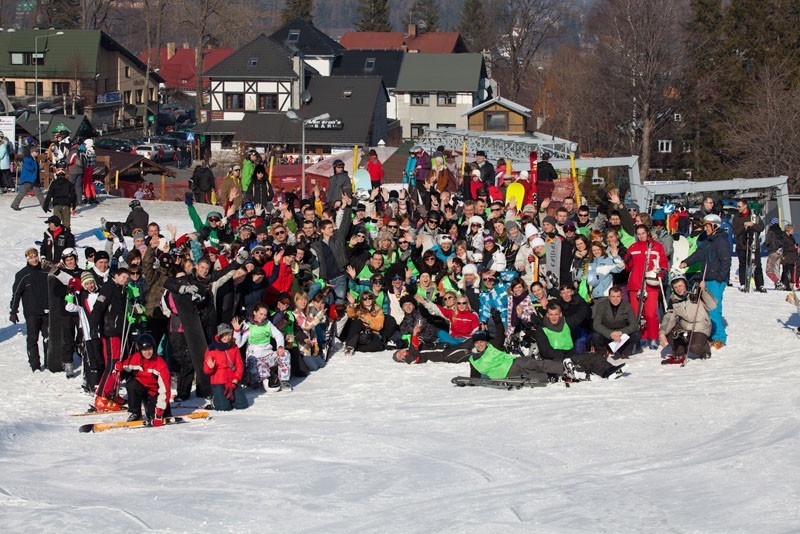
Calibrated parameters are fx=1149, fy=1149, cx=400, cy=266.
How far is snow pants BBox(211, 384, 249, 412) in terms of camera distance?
12.4 m

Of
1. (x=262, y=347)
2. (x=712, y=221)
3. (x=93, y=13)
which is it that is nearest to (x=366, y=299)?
(x=262, y=347)

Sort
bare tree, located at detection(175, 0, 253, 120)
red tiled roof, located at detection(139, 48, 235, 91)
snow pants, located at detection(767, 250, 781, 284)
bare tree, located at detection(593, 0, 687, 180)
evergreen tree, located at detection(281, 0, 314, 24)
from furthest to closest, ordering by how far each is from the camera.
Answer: red tiled roof, located at detection(139, 48, 235, 91), evergreen tree, located at detection(281, 0, 314, 24), bare tree, located at detection(175, 0, 253, 120), bare tree, located at detection(593, 0, 687, 180), snow pants, located at detection(767, 250, 781, 284)

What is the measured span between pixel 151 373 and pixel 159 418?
472 mm

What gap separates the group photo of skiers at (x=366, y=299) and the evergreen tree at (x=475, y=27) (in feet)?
312

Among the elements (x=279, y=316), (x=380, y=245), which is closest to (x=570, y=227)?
(x=380, y=245)

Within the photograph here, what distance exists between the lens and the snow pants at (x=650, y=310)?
46.9 feet

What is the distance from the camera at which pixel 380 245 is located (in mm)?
16266

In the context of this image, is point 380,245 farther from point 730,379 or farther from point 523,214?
point 730,379

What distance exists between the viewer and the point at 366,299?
587 inches

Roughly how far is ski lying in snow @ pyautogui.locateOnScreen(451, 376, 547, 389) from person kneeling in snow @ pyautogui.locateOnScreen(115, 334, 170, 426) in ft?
11.0

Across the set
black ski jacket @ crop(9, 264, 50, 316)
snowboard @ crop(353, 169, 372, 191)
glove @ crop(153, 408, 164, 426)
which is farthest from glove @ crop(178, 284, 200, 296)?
snowboard @ crop(353, 169, 372, 191)

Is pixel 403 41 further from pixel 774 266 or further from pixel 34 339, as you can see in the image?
pixel 34 339

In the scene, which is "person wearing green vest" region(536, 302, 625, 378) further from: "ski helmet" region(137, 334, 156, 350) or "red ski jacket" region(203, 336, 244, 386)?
"ski helmet" region(137, 334, 156, 350)

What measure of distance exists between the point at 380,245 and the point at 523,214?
2.36 m
